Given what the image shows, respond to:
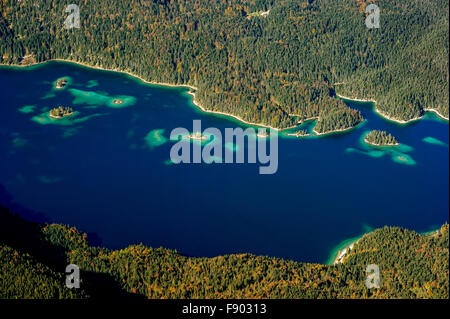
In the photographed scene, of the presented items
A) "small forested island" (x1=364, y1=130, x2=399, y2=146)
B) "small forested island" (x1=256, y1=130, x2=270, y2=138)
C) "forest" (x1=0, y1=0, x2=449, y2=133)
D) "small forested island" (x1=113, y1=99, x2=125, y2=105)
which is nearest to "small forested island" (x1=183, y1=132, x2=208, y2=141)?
"small forested island" (x1=256, y1=130, x2=270, y2=138)

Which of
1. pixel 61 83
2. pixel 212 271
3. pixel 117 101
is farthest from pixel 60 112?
pixel 212 271

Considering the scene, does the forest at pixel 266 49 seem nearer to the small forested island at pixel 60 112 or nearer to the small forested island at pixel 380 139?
the small forested island at pixel 380 139

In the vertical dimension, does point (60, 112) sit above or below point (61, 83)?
below

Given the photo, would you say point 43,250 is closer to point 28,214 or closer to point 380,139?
point 28,214

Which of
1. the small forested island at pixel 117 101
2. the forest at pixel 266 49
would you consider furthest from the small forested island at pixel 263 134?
the small forested island at pixel 117 101

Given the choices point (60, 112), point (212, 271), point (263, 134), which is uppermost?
point (60, 112)
